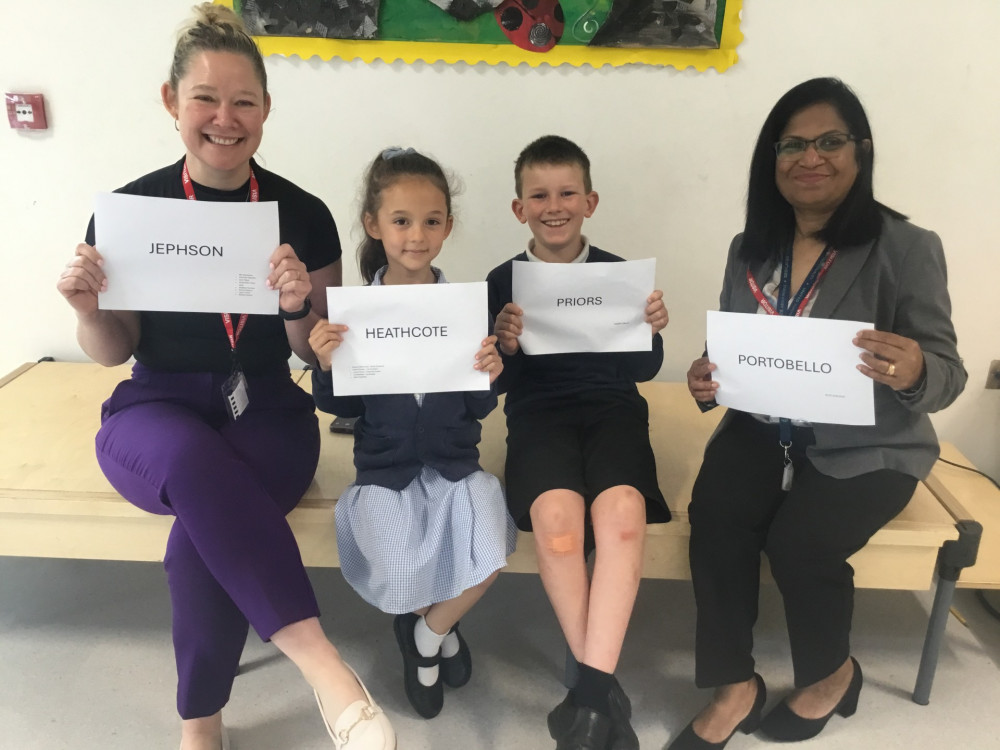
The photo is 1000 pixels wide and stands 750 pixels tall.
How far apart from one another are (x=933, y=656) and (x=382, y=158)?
155cm

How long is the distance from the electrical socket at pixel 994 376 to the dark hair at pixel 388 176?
5.81 ft

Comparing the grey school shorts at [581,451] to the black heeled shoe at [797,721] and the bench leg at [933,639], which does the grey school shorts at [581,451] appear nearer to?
the black heeled shoe at [797,721]

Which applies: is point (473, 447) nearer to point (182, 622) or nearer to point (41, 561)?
point (182, 622)

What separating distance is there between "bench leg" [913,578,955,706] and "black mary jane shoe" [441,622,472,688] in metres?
0.98

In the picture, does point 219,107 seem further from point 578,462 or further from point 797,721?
point 797,721

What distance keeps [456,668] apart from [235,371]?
31.4 inches

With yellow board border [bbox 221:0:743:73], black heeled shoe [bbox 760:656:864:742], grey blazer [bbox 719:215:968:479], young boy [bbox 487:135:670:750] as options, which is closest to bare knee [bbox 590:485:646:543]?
young boy [bbox 487:135:670:750]

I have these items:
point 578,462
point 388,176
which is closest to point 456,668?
point 578,462

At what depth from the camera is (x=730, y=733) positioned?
132 centimetres

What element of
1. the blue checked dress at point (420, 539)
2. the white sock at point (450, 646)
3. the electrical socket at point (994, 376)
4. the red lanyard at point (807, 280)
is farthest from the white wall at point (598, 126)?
the white sock at point (450, 646)

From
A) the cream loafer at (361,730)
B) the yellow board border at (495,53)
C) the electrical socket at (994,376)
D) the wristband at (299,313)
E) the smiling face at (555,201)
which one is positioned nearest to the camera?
the cream loafer at (361,730)

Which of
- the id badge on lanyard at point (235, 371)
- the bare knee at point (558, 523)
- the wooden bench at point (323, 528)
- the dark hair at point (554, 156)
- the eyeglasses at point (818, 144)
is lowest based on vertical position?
the wooden bench at point (323, 528)

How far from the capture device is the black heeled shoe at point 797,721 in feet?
4.54

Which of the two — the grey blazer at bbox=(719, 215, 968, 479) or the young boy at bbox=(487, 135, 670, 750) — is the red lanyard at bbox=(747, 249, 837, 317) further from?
the young boy at bbox=(487, 135, 670, 750)
